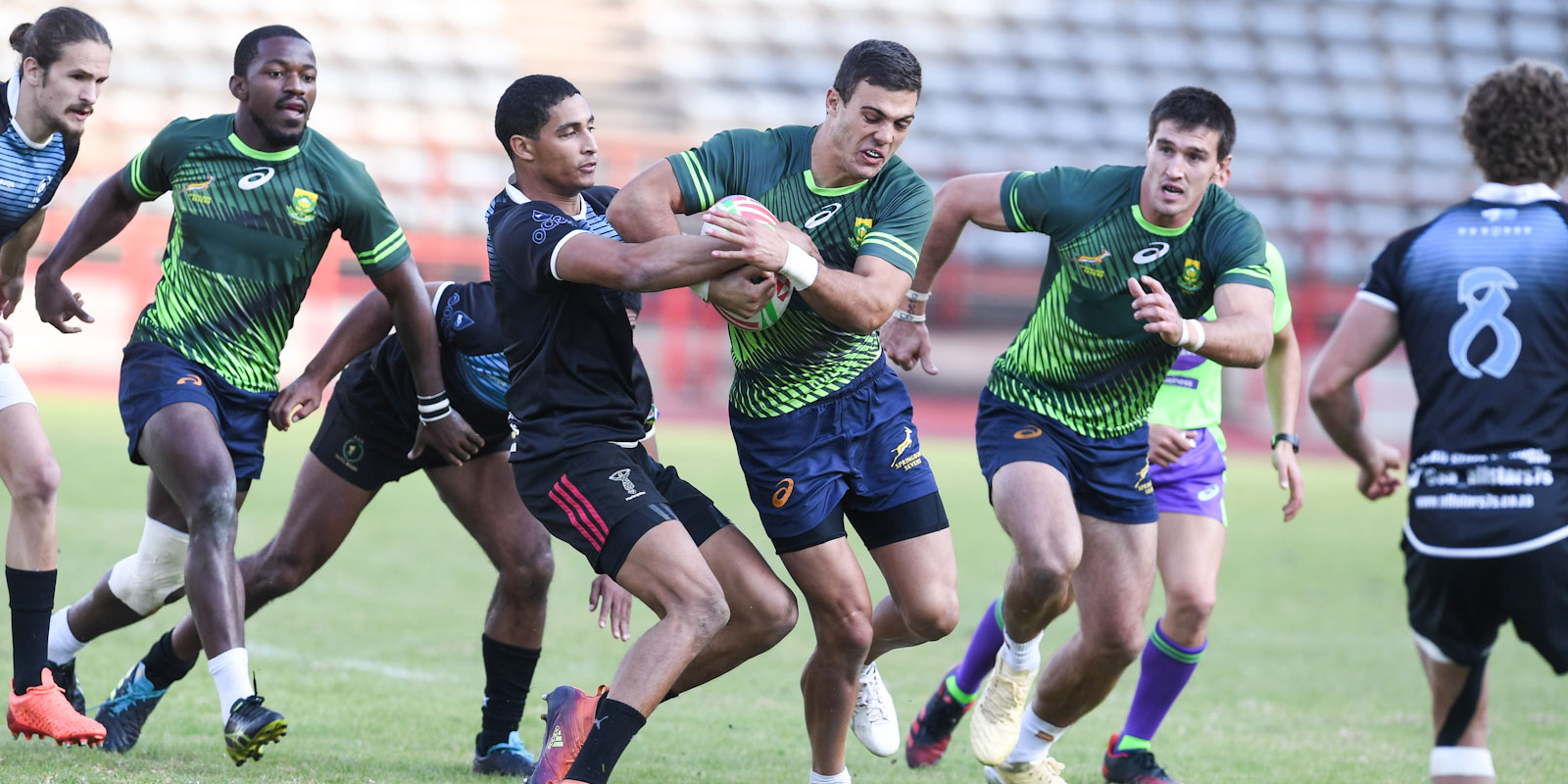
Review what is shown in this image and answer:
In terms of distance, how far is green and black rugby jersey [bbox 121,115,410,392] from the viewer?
5.28 meters

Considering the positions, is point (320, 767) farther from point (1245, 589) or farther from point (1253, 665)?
point (1245, 589)

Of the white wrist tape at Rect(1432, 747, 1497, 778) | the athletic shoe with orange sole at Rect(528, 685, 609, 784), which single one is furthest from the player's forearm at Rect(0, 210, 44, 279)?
the white wrist tape at Rect(1432, 747, 1497, 778)

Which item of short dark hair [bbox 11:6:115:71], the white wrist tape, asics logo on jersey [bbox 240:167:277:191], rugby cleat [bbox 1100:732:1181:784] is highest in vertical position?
short dark hair [bbox 11:6:115:71]

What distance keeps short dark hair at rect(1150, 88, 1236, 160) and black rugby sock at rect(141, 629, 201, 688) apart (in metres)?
3.98

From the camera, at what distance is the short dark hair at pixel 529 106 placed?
4.81 meters

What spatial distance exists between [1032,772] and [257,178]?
11.3 ft

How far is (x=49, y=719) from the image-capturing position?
16.6 feet

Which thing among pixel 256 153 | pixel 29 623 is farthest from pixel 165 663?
pixel 256 153

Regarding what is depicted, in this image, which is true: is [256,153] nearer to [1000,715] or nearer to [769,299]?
[769,299]

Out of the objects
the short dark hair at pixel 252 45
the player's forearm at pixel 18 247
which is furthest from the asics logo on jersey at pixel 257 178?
the player's forearm at pixel 18 247

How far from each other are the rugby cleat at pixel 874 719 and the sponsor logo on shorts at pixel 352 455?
6.54 feet

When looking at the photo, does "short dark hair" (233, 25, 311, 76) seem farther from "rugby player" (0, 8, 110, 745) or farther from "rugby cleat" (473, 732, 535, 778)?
"rugby cleat" (473, 732, 535, 778)

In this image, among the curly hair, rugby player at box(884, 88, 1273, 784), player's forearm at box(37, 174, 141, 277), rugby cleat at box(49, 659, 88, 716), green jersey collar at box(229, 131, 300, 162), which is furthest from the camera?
rugby cleat at box(49, 659, 88, 716)

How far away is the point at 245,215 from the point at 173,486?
95 cm
